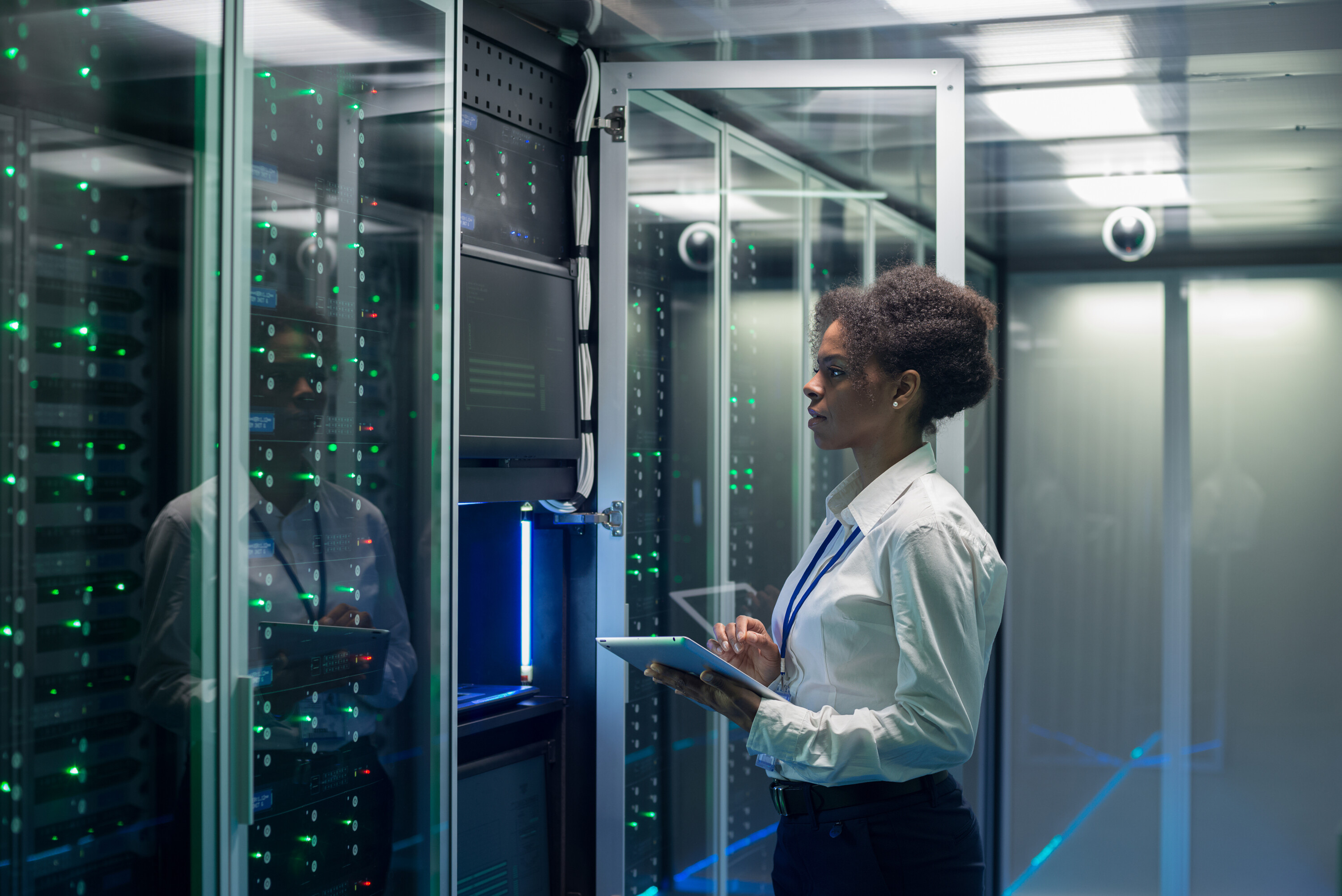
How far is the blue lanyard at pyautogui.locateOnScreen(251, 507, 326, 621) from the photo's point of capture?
1.56 meters

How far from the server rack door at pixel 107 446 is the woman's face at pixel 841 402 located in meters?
0.86

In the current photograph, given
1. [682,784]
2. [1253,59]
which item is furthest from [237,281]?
[1253,59]

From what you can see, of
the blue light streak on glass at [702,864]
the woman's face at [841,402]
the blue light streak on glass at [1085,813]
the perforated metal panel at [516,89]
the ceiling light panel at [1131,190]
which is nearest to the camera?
the woman's face at [841,402]

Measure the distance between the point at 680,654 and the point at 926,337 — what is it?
1.93ft

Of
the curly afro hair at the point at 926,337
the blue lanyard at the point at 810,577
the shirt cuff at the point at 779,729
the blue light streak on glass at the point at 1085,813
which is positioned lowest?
the blue light streak on glass at the point at 1085,813

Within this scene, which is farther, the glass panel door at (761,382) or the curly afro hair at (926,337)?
the glass panel door at (761,382)

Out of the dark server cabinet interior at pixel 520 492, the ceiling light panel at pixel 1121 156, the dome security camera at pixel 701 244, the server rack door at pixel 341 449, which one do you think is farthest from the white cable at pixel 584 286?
the ceiling light panel at pixel 1121 156

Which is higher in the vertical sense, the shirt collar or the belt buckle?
the shirt collar

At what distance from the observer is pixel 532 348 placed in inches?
88.4

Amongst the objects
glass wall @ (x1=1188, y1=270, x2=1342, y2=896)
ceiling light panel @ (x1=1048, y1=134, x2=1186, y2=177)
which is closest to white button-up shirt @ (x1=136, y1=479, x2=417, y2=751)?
ceiling light panel @ (x1=1048, y1=134, x2=1186, y2=177)

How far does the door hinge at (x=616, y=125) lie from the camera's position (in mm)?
2348

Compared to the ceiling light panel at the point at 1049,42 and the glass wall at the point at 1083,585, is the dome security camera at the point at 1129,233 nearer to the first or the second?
the glass wall at the point at 1083,585

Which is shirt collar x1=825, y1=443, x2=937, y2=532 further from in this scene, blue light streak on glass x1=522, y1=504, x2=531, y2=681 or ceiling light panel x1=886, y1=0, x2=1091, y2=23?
ceiling light panel x1=886, y1=0, x2=1091, y2=23

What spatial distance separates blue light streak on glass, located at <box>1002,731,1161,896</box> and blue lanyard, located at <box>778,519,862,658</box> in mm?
3538
